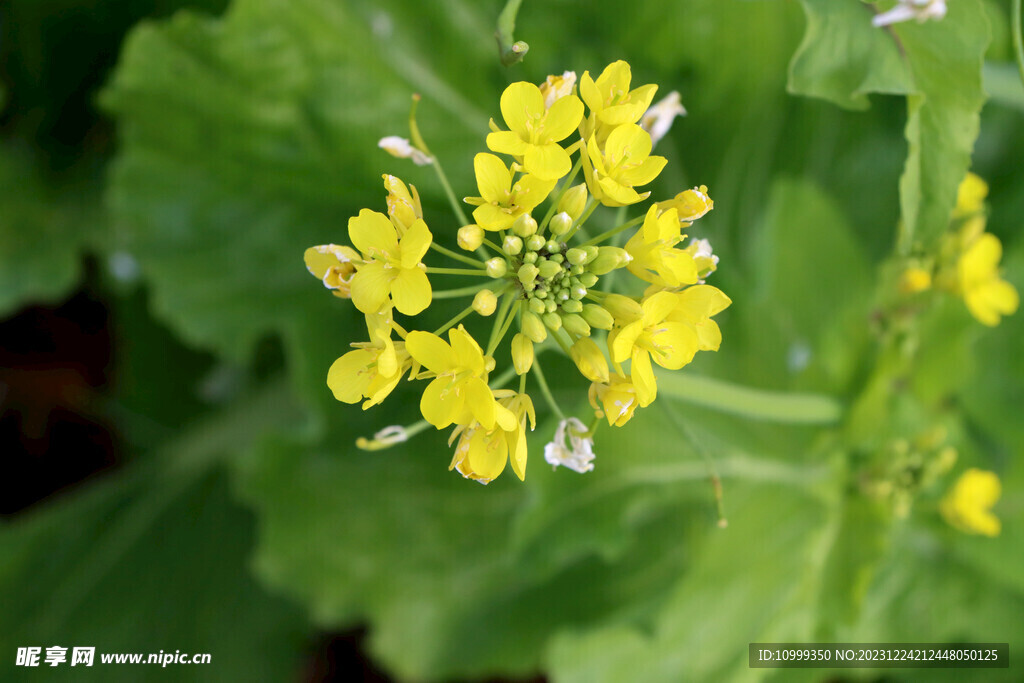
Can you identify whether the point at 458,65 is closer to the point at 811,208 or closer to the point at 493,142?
the point at 811,208

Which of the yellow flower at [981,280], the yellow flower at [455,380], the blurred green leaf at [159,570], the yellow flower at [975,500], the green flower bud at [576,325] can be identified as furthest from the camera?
the blurred green leaf at [159,570]

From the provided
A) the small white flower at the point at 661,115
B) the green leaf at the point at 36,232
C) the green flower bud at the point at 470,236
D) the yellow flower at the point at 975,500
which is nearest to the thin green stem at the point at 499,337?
the green flower bud at the point at 470,236

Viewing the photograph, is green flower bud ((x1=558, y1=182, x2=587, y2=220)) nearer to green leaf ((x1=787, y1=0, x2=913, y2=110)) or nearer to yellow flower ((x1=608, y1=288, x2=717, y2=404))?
yellow flower ((x1=608, y1=288, x2=717, y2=404))

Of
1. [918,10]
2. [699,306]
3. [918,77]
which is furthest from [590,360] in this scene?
[918,77]

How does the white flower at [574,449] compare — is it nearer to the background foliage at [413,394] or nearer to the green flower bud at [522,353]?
the green flower bud at [522,353]

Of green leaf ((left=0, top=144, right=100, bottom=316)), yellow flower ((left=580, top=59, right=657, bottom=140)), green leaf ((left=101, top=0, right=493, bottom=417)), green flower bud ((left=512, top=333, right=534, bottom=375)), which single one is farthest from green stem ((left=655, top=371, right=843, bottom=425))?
green leaf ((left=0, top=144, right=100, bottom=316))

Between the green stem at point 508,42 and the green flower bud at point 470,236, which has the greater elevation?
the green stem at point 508,42

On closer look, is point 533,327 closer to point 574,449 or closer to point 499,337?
point 499,337
